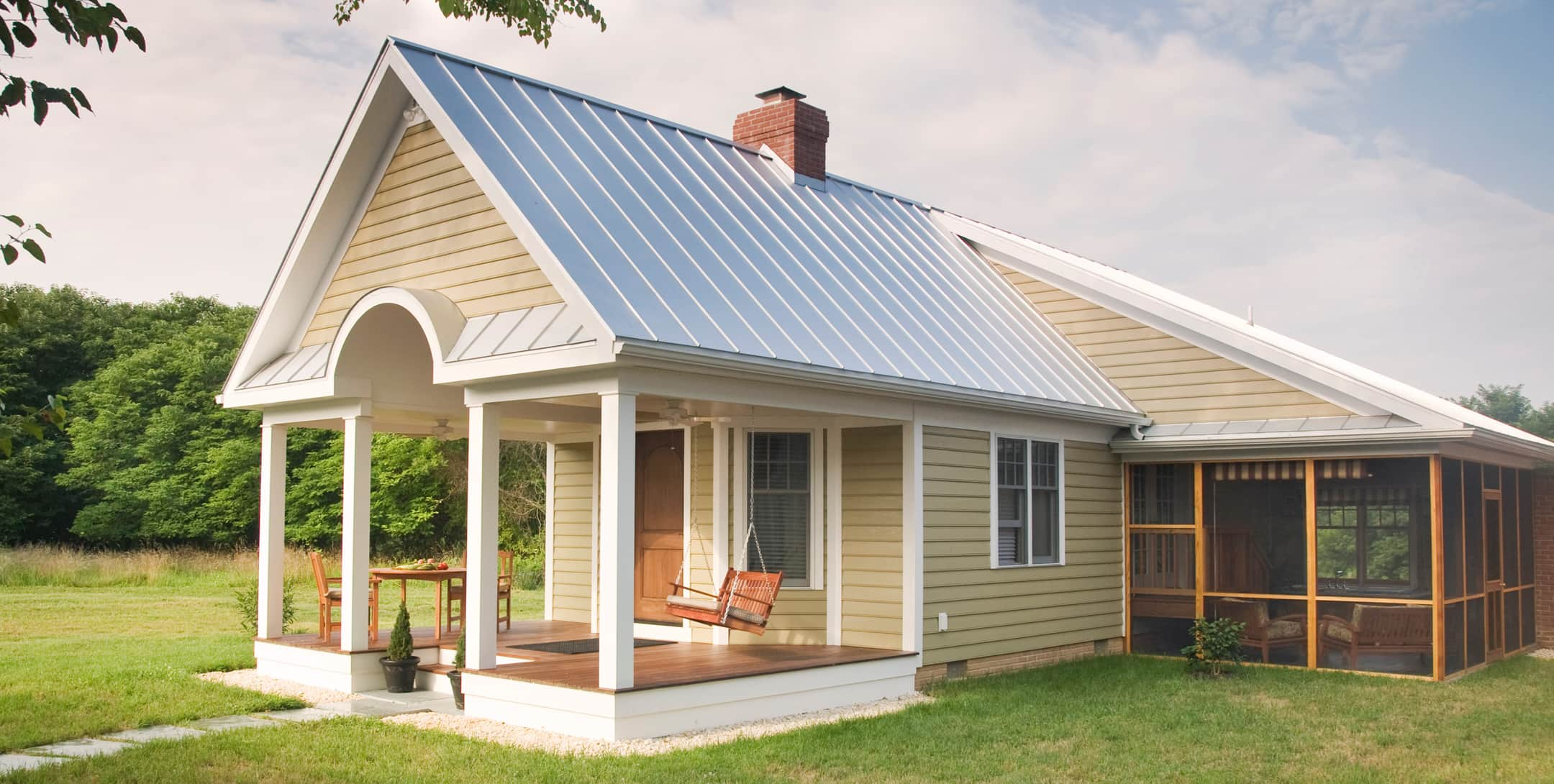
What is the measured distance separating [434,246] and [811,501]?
13.9 feet

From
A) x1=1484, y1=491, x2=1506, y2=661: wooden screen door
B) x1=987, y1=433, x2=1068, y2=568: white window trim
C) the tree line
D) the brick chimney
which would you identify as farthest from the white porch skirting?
the tree line

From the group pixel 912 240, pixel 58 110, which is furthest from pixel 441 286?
pixel 58 110

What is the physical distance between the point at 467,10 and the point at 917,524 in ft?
19.6

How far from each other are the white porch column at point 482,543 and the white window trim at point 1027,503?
513 cm

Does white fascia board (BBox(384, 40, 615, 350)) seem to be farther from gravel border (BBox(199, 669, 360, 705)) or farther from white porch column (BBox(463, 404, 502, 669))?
gravel border (BBox(199, 669, 360, 705))

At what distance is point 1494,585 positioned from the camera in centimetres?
1416

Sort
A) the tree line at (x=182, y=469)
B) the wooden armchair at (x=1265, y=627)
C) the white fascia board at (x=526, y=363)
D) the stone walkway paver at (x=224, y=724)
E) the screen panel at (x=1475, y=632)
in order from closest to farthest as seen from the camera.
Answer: the stone walkway paver at (x=224, y=724) < the white fascia board at (x=526, y=363) < the wooden armchair at (x=1265, y=627) < the screen panel at (x=1475, y=632) < the tree line at (x=182, y=469)

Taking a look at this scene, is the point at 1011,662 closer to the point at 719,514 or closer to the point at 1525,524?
the point at 719,514

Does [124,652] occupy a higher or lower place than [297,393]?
lower

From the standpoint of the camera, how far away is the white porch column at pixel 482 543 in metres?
9.68

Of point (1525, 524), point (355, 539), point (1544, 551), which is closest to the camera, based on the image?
point (355, 539)

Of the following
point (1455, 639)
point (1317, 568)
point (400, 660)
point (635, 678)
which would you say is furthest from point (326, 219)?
point (1455, 639)

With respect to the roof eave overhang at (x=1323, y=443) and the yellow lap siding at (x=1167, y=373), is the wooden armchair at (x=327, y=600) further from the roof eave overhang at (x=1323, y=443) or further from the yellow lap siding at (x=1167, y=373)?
the yellow lap siding at (x=1167, y=373)

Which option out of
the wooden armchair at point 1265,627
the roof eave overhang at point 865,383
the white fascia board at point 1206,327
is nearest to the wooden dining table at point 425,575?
the roof eave overhang at point 865,383
